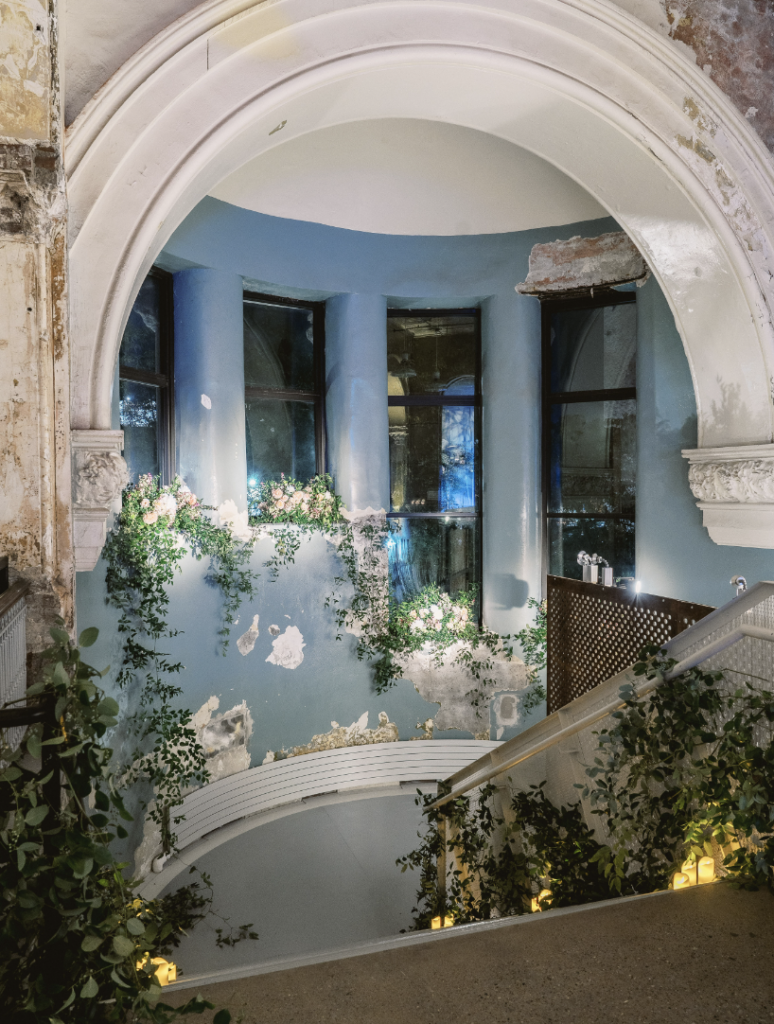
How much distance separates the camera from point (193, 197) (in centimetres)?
304

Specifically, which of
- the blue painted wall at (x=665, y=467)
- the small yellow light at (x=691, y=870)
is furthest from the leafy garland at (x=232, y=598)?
the small yellow light at (x=691, y=870)

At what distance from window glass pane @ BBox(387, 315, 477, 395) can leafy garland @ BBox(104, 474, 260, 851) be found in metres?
2.18

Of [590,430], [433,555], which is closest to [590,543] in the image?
[590,430]

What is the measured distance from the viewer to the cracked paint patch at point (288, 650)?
4883mm

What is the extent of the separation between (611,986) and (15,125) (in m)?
2.23

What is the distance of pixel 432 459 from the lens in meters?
5.62

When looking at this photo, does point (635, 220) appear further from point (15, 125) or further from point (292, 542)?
point (15, 125)

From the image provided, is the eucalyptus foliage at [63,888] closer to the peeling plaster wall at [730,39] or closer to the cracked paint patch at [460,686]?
the peeling plaster wall at [730,39]

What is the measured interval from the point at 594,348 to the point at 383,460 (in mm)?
1946

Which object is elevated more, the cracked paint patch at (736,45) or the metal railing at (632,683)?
the cracked paint patch at (736,45)

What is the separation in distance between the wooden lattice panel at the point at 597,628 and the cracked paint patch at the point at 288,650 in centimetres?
193

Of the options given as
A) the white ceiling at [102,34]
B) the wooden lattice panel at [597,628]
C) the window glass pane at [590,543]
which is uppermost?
the white ceiling at [102,34]

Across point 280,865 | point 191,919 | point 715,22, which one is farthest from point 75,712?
point 715,22

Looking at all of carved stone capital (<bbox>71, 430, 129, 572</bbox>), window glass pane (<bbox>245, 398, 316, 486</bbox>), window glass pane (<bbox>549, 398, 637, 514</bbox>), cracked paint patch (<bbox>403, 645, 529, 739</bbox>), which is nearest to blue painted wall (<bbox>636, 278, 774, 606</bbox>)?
window glass pane (<bbox>549, 398, 637, 514</bbox>)
